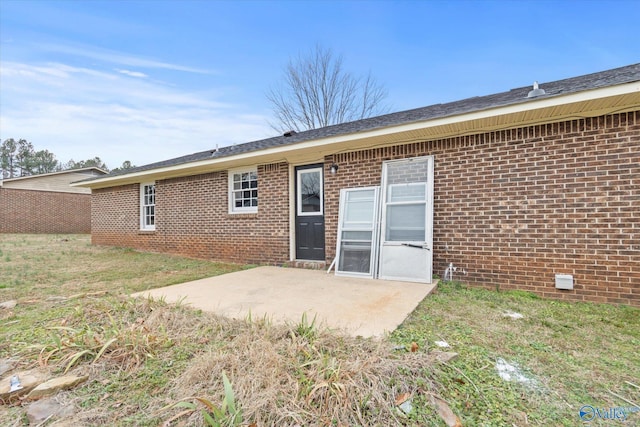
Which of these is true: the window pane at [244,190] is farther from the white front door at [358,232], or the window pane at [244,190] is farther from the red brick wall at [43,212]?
the red brick wall at [43,212]

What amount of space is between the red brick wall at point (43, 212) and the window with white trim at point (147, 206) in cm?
1386

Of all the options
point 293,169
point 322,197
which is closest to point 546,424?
point 322,197

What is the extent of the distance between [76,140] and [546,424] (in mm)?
21141

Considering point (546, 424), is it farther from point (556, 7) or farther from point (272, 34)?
point (272, 34)

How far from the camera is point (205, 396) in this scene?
1840 millimetres

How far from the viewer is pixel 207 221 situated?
26.5ft

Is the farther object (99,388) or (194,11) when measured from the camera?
(194,11)

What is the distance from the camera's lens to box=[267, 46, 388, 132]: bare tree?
17.8 metres

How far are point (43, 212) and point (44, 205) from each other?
0.43 meters

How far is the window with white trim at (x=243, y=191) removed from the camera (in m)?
7.47

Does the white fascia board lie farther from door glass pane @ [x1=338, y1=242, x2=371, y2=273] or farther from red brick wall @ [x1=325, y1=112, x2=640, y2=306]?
door glass pane @ [x1=338, y1=242, x2=371, y2=273]

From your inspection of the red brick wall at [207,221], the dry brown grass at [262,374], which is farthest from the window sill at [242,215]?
the dry brown grass at [262,374]

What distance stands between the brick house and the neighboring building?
17440mm

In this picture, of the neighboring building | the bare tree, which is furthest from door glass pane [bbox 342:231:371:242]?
the neighboring building
